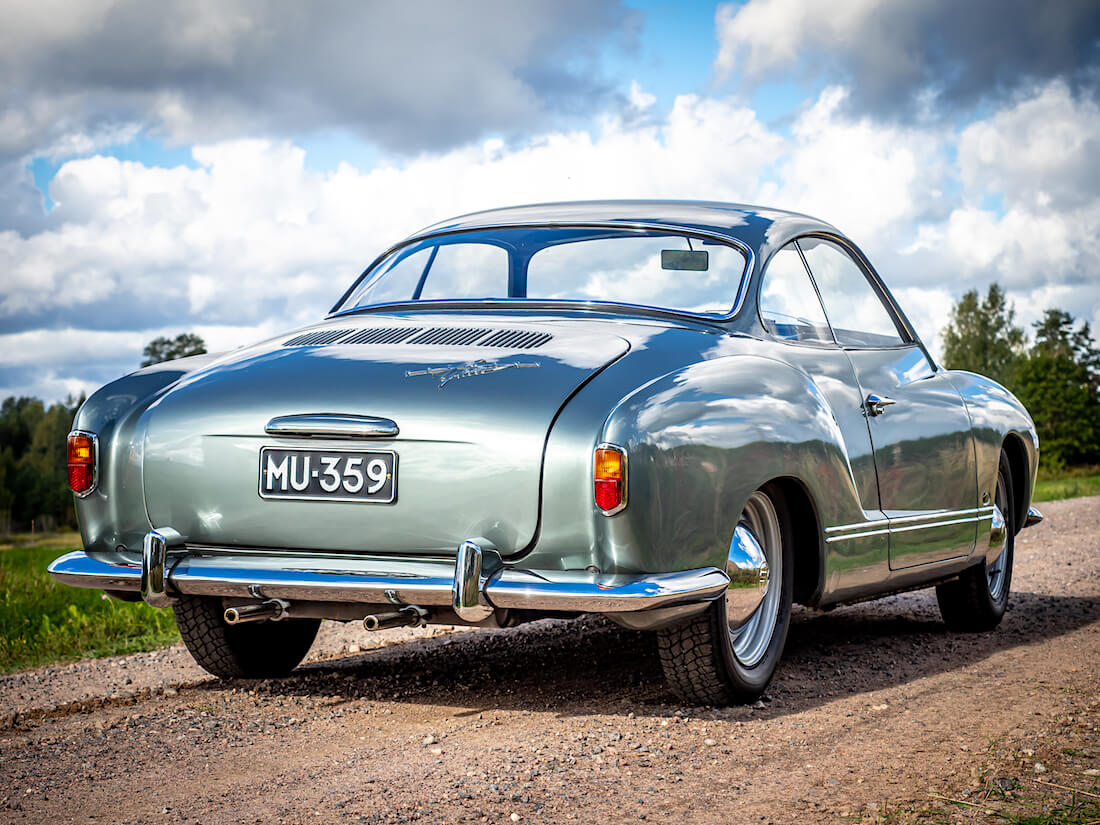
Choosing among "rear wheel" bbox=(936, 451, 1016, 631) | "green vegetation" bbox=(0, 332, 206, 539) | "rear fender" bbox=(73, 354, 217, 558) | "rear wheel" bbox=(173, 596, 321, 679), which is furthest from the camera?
"green vegetation" bbox=(0, 332, 206, 539)

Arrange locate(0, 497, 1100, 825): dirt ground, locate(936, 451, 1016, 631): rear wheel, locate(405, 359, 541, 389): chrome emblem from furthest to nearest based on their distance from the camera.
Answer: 1. locate(936, 451, 1016, 631): rear wheel
2. locate(405, 359, 541, 389): chrome emblem
3. locate(0, 497, 1100, 825): dirt ground

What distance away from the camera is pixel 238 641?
4.55 metres

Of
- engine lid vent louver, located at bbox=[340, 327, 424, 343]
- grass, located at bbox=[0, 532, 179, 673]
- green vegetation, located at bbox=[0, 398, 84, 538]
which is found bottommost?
green vegetation, located at bbox=[0, 398, 84, 538]

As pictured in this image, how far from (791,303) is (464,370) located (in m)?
1.58

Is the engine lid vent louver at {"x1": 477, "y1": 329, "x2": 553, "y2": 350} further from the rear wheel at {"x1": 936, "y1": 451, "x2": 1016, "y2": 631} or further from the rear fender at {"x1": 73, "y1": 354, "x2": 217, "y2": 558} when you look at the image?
the rear wheel at {"x1": 936, "y1": 451, "x2": 1016, "y2": 631}

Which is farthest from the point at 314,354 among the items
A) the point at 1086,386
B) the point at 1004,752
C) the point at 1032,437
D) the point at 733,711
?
the point at 1086,386

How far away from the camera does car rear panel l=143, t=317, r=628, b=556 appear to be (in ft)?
11.6

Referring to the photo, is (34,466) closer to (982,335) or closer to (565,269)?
(982,335)

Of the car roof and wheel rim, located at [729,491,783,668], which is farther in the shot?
the car roof

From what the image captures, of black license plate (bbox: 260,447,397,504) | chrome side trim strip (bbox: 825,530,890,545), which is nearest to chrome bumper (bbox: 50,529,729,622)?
black license plate (bbox: 260,447,397,504)

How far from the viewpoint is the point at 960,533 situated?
5.33 metres

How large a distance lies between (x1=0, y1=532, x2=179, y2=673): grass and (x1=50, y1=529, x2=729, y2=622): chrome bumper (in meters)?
2.29

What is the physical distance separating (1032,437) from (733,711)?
120 inches

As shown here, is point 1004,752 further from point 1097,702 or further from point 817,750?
point 1097,702
